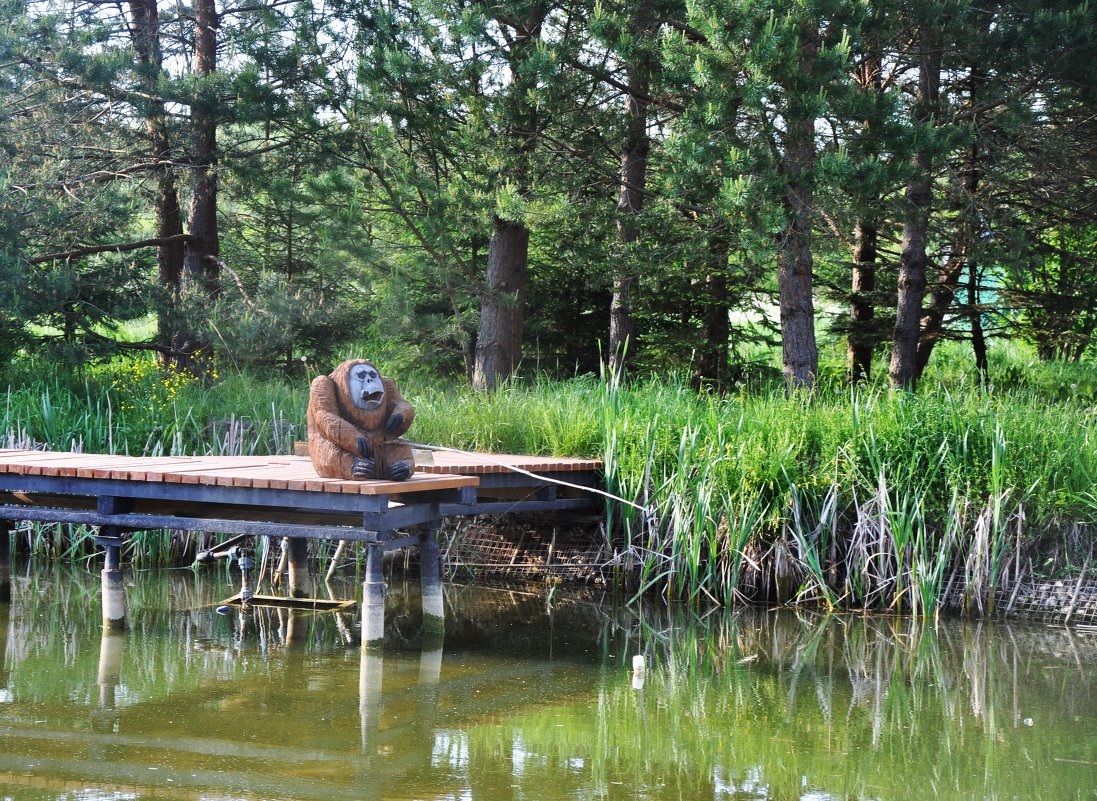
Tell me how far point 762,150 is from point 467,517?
373cm

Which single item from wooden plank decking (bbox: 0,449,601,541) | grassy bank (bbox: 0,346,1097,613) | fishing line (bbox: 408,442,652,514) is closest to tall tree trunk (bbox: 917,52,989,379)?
grassy bank (bbox: 0,346,1097,613)

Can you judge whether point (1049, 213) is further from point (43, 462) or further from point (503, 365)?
point (43, 462)

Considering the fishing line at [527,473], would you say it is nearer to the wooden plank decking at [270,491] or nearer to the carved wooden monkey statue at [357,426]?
the wooden plank decking at [270,491]

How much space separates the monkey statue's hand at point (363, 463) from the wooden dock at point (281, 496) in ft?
0.31

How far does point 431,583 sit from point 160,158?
27.5 ft


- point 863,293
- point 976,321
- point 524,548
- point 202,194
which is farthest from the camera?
point 976,321

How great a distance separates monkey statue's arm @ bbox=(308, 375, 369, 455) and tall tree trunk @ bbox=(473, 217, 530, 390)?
5.80m

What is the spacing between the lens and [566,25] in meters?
11.8

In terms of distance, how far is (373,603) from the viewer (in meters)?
6.41

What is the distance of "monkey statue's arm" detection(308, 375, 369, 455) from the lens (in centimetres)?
627

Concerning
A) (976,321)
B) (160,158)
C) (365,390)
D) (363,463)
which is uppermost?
(160,158)

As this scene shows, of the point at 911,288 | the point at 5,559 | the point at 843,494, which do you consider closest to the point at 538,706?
the point at 843,494

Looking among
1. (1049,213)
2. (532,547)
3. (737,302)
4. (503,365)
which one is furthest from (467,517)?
(1049,213)

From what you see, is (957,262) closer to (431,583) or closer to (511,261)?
(511,261)
